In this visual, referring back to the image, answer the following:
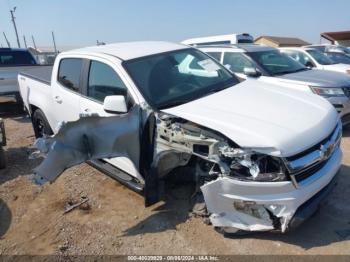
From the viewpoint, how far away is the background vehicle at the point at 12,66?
372 inches

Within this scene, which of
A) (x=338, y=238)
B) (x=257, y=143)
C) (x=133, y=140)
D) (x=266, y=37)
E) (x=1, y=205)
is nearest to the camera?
(x=257, y=143)

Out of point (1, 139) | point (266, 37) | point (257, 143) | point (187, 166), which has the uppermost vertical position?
point (257, 143)

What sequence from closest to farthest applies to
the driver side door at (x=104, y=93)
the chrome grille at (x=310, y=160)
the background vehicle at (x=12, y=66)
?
the chrome grille at (x=310, y=160)
the driver side door at (x=104, y=93)
the background vehicle at (x=12, y=66)

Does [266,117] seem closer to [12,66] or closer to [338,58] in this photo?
[12,66]

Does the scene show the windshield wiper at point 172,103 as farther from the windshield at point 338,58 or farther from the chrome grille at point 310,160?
the windshield at point 338,58

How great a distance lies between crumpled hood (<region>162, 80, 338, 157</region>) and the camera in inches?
114

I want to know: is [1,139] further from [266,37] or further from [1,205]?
[266,37]

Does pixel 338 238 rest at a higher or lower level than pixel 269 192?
lower

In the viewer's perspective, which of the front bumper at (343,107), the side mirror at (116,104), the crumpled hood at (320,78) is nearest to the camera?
the side mirror at (116,104)

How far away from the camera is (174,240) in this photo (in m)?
3.49

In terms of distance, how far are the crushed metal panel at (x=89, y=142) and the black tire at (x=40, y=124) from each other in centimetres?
202

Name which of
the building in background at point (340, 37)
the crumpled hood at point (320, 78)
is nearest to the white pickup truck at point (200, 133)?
the crumpled hood at point (320, 78)

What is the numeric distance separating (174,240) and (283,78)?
457 centimetres

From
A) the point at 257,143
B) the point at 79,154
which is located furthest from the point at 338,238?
the point at 79,154
